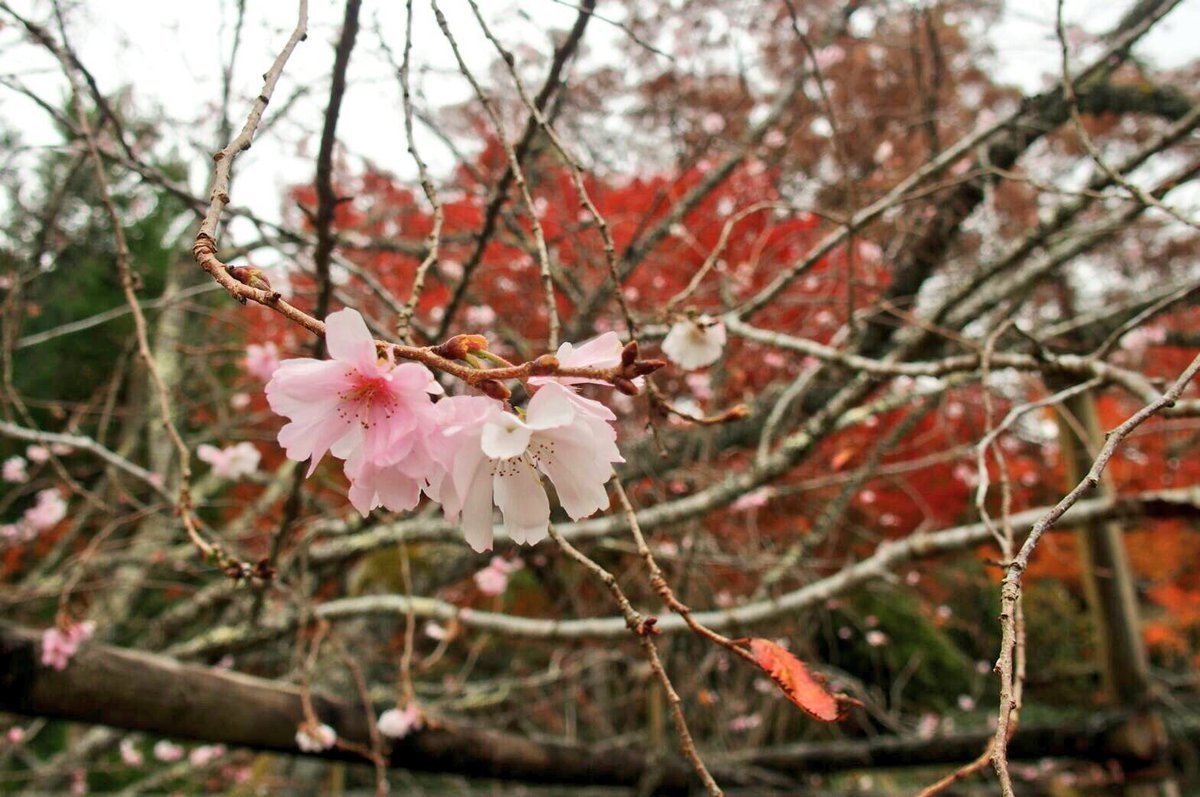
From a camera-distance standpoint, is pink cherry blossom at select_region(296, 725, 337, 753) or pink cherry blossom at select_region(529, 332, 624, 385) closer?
pink cherry blossom at select_region(529, 332, 624, 385)

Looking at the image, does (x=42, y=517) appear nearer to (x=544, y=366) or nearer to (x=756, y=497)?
(x=756, y=497)

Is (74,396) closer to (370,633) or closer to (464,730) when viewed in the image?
(370,633)

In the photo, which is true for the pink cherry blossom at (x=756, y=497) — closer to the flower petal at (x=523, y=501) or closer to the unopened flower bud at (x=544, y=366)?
the flower petal at (x=523, y=501)

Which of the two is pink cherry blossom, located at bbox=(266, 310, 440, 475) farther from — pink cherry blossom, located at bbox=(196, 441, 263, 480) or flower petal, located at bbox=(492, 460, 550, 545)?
pink cherry blossom, located at bbox=(196, 441, 263, 480)

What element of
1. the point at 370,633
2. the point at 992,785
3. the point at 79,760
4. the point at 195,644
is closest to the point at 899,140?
the point at 992,785

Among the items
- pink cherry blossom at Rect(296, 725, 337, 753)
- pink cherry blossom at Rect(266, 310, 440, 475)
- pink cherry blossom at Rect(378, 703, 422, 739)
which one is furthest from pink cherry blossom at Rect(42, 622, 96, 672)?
pink cherry blossom at Rect(266, 310, 440, 475)

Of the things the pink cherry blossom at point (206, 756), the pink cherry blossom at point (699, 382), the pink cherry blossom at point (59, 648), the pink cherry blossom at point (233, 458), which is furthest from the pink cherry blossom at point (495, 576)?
the pink cherry blossom at point (206, 756)

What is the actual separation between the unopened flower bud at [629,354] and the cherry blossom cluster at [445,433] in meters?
0.03

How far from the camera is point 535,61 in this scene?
331 cm

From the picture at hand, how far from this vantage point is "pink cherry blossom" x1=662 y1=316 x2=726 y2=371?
1240 millimetres

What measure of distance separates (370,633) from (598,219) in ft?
12.7

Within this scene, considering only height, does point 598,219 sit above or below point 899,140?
below

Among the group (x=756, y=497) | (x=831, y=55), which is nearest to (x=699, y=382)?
(x=756, y=497)

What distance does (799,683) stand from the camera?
0.54m
